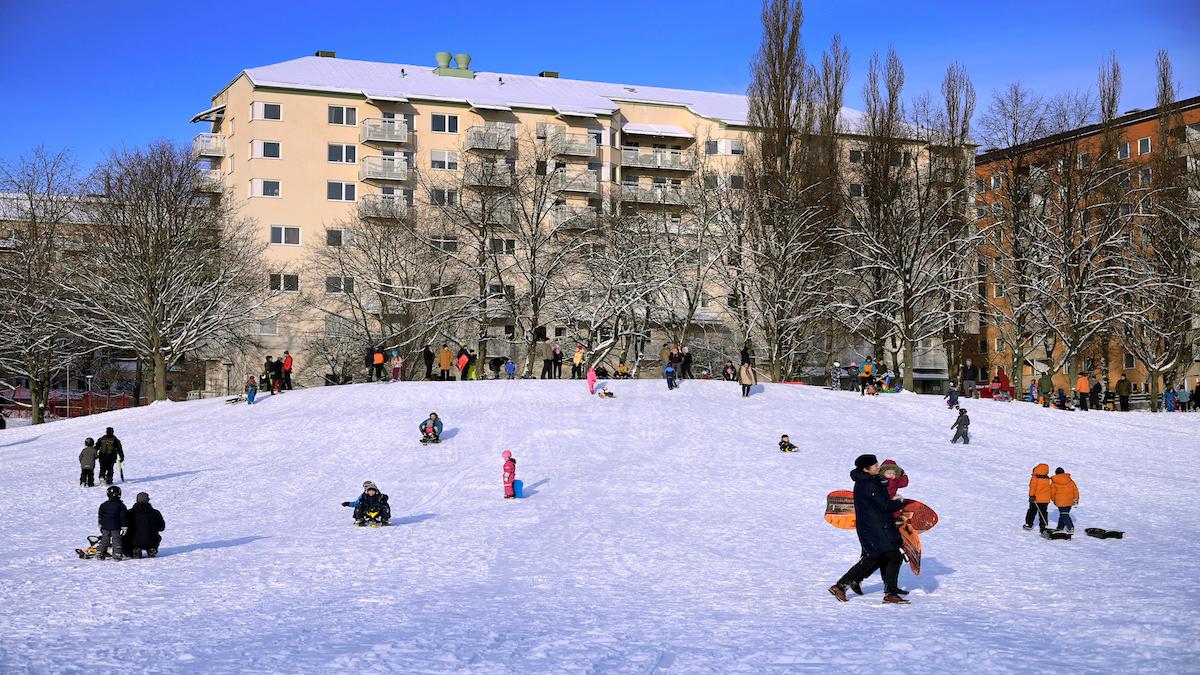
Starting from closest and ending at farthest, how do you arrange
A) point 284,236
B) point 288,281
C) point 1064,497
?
point 1064,497 < point 288,281 < point 284,236

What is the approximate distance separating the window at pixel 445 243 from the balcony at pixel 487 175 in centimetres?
278

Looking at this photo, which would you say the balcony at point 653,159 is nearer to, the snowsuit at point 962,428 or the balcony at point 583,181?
the balcony at point 583,181

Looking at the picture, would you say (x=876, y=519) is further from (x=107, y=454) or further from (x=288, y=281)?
(x=288, y=281)

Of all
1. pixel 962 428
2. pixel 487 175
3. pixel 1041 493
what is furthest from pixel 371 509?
pixel 487 175

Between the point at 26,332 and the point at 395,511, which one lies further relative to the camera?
the point at 26,332

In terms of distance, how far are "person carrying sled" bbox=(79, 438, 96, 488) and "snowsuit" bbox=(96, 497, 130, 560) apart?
9142 millimetres

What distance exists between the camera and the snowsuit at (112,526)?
1683 centimetres

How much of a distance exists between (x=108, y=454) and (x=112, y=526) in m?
10.0

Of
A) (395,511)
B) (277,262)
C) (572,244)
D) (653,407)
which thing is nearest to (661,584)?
(395,511)

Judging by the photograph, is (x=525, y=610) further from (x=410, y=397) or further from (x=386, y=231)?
(x=386, y=231)

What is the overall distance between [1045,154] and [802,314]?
12.6 meters

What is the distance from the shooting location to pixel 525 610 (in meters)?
12.6

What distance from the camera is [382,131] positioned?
228ft

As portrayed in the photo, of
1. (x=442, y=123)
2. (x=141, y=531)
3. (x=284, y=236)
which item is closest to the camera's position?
(x=141, y=531)
